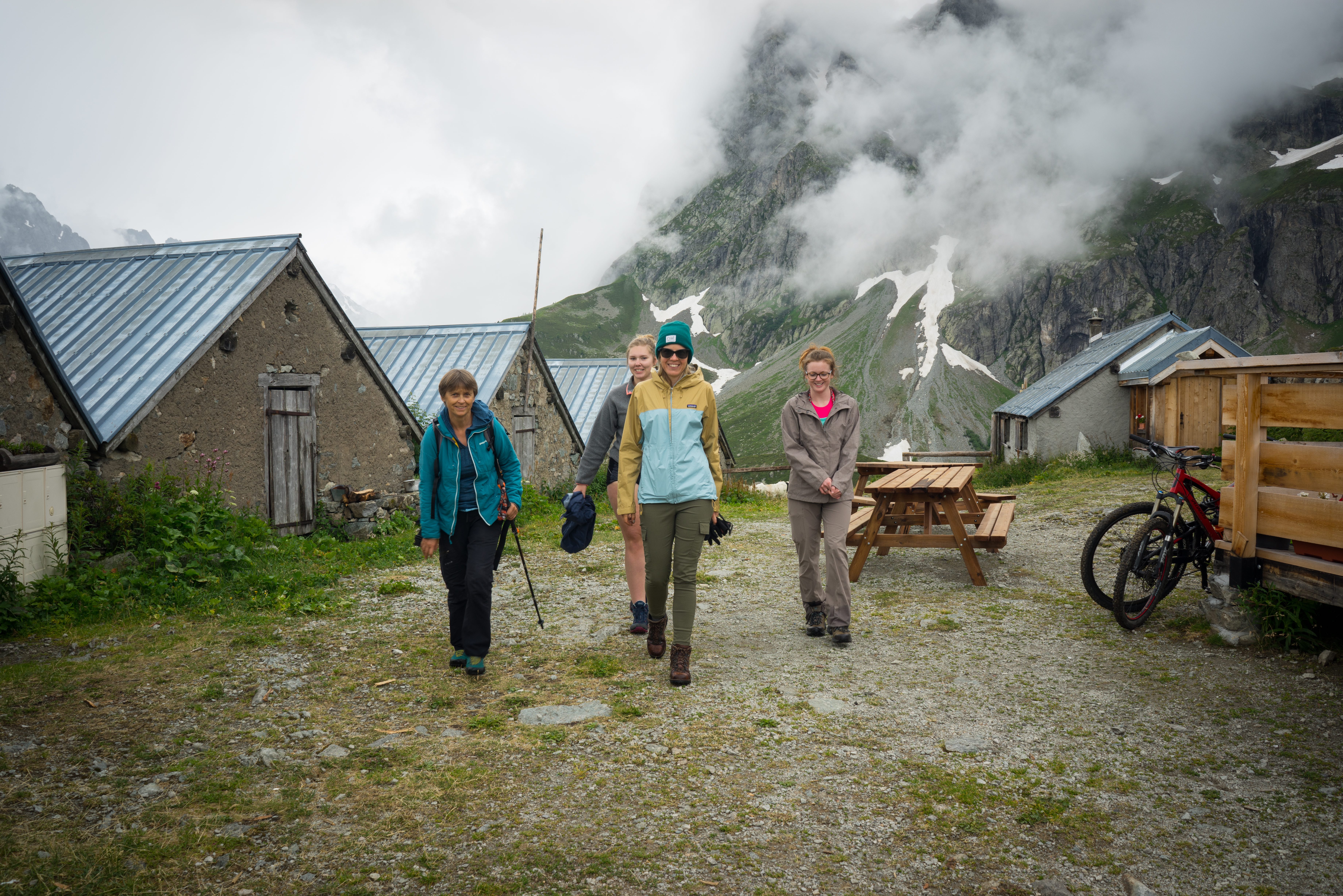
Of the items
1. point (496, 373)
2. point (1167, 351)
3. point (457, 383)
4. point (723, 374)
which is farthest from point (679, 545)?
point (723, 374)

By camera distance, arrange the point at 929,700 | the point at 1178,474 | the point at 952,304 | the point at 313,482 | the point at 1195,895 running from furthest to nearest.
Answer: the point at 952,304 → the point at 313,482 → the point at 1178,474 → the point at 929,700 → the point at 1195,895

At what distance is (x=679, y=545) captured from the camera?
185 inches

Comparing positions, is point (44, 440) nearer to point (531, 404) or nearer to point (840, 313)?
point (531, 404)

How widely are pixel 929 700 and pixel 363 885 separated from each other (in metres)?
3.04

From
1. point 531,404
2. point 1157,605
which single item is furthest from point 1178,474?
point 531,404

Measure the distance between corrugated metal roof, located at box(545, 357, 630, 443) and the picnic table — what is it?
14.3 metres

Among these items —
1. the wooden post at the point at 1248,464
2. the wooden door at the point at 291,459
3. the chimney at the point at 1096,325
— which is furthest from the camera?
the chimney at the point at 1096,325

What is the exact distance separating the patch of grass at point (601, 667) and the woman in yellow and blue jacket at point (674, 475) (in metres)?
0.42

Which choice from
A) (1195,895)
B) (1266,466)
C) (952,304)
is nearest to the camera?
(1195,895)

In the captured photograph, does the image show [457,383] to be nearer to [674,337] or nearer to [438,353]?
[674,337]

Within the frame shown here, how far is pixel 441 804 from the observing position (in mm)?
3145

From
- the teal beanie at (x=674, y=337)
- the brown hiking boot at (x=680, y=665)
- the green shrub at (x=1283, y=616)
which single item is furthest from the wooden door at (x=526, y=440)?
the green shrub at (x=1283, y=616)

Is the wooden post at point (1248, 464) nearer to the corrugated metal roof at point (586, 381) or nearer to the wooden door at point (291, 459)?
the wooden door at point (291, 459)

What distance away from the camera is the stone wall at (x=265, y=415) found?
28.0ft
